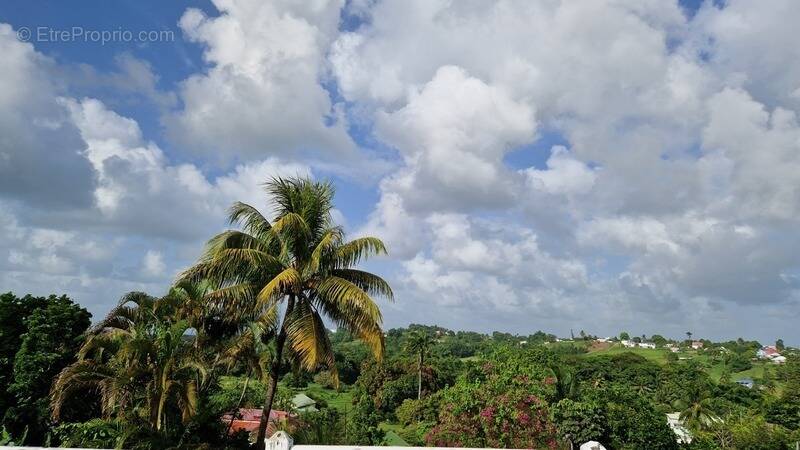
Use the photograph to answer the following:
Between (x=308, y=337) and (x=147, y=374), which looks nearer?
(x=147, y=374)

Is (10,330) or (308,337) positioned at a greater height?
(10,330)

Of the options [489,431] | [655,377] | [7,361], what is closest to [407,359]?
[655,377]

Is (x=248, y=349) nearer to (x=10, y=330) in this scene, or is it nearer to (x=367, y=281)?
(x=367, y=281)

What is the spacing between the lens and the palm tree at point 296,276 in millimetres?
10703

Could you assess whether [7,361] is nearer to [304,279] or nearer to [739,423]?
[304,279]

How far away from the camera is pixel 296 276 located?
10547mm

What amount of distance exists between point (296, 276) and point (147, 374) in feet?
9.91

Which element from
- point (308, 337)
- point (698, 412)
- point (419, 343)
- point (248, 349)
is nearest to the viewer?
point (308, 337)

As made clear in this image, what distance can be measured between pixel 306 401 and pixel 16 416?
123ft

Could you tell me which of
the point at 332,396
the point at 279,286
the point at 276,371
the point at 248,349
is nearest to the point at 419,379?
the point at 332,396

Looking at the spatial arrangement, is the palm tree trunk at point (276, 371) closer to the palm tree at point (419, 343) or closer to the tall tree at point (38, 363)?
the tall tree at point (38, 363)

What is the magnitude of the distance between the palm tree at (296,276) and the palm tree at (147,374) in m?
1.35

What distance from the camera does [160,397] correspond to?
360 inches

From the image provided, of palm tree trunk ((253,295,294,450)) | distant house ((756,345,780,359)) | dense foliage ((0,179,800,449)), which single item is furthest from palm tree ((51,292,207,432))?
distant house ((756,345,780,359))
